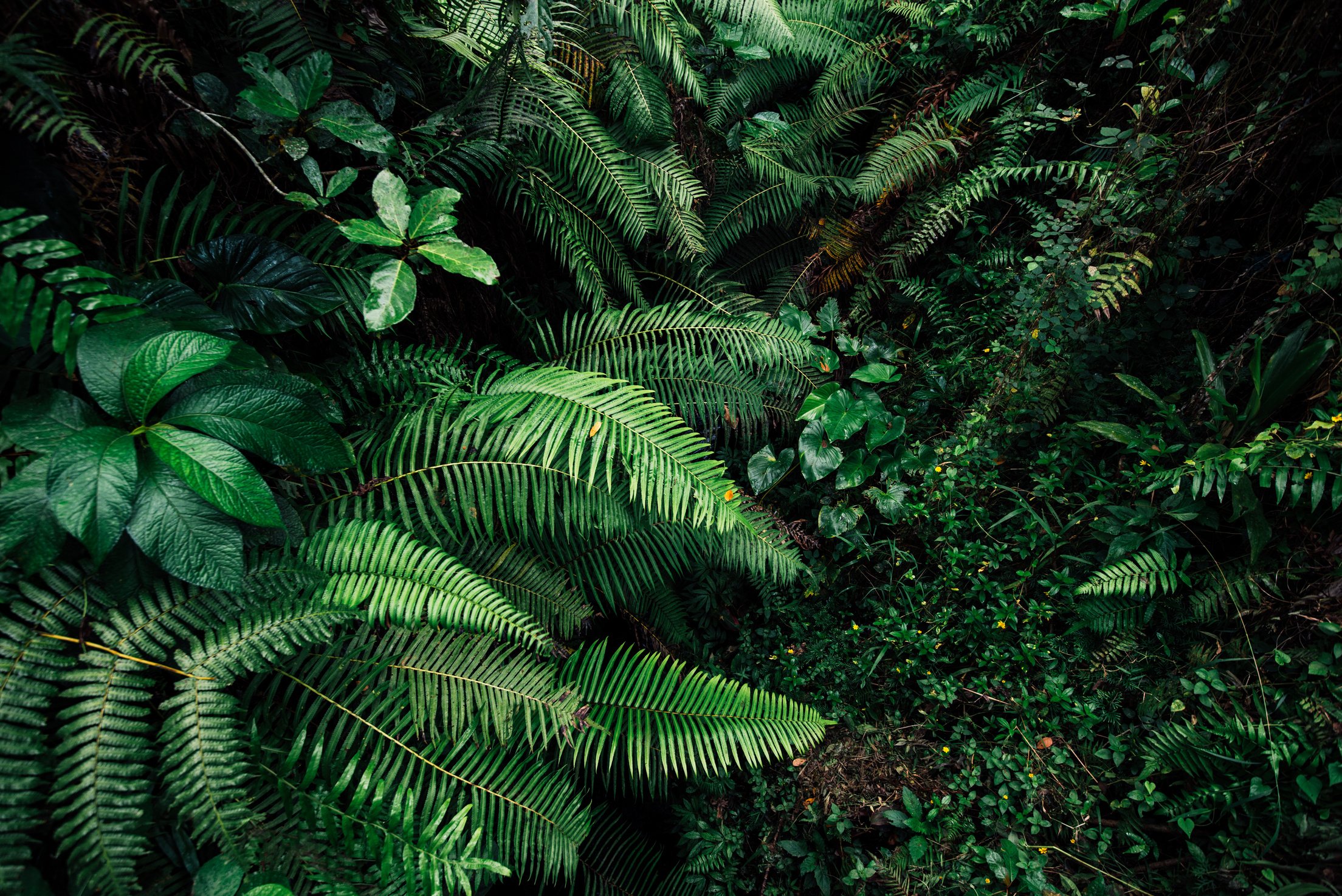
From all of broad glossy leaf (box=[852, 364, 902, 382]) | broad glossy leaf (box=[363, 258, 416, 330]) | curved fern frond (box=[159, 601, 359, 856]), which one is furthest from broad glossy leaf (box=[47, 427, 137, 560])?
broad glossy leaf (box=[852, 364, 902, 382])

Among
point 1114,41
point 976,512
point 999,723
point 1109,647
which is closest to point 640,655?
point 999,723

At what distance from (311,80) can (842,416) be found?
2.32m

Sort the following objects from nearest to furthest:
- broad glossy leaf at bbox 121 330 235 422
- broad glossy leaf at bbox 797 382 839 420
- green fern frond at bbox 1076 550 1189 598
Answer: broad glossy leaf at bbox 121 330 235 422, green fern frond at bbox 1076 550 1189 598, broad glossy leaf at bbox 797 382 839 420

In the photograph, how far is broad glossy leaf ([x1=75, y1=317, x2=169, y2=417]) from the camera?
4.28 ft

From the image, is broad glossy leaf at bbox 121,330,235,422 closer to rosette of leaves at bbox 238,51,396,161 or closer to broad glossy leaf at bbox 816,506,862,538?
rosette of leaves at bbox 238,51,396,161

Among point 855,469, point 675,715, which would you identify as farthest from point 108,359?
point 855,469

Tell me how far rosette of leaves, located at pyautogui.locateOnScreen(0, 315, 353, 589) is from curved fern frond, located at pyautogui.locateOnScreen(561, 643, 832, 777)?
1105 mm

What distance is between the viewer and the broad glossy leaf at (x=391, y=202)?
171cm

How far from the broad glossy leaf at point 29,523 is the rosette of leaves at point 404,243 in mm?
762

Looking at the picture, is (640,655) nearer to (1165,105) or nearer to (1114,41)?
(1165,105)

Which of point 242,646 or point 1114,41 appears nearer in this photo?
point 242,646

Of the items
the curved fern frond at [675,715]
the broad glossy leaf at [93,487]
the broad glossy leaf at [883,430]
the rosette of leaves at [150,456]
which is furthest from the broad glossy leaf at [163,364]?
the broad glossy leaf at [883,430]

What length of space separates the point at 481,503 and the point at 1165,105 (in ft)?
10.1

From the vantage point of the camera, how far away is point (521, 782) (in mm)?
1817
